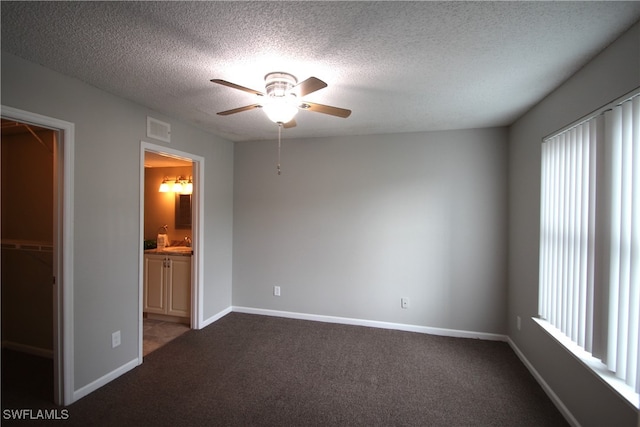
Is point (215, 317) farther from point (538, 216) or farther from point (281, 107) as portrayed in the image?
point (538, 216)

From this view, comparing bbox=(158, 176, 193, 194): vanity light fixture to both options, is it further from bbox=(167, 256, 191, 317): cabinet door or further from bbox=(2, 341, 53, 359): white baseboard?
bbox=(2, 341, 53, 359): white baseboard

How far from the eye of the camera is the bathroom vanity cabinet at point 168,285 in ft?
11.6

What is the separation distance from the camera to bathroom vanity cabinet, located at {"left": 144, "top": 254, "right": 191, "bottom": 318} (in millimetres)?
3541

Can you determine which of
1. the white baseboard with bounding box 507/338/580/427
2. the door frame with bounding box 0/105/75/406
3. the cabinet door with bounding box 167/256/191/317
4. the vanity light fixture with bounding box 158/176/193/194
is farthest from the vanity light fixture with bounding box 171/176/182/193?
the white baseboard with bounding box 507/338/580/427

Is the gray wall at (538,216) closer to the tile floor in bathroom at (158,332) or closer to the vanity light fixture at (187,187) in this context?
the tile floor in bathroom at (158,332)

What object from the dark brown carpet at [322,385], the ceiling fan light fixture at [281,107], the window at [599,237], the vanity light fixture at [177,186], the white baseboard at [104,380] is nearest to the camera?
the window at [599,237]

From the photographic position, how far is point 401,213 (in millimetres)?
3441

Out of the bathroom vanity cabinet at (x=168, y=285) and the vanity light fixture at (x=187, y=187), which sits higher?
the vanity light fixture at (x=187, y=187)

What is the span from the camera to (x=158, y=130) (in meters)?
2.79

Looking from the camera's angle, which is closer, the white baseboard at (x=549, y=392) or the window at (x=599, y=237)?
the window at (x=599, y=237)

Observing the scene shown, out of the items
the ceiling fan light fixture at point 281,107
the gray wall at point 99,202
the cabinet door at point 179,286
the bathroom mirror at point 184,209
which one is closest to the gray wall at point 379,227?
the cabinet door at point 179,286

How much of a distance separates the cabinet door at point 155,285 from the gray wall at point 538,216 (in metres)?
4.14

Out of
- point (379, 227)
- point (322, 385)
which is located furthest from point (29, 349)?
point (379, 227)

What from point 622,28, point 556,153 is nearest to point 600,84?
point 622,28
